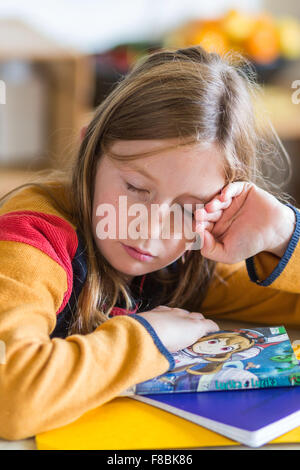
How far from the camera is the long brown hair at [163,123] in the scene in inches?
34.3

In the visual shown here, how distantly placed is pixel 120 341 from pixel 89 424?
0.10 metres

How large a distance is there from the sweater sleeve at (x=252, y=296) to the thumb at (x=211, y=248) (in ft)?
0.17

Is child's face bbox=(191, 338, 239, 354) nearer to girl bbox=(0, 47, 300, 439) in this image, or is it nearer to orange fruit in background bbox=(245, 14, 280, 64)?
girl bbox=(0, 47, 300, 439)

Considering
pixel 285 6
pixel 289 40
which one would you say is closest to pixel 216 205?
pixel 289 40

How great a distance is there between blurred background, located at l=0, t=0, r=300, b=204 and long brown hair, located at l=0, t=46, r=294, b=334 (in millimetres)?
1429

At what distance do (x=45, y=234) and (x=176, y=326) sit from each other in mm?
202

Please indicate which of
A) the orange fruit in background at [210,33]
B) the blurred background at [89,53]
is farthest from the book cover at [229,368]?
the orange fruit in background at [210,33]

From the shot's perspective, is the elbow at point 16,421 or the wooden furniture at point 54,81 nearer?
the elbow at point 16,421

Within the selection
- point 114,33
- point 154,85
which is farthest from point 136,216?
point 114,33

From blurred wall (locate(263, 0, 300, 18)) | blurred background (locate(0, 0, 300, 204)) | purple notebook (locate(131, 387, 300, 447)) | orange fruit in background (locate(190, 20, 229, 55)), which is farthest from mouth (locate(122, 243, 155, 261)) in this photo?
blurred wall (locate(263, 0, 300, 18))

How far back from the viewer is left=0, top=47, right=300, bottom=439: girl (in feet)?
2.44

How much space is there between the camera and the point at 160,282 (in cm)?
107

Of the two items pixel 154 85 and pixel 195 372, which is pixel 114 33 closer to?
pixel 154 85

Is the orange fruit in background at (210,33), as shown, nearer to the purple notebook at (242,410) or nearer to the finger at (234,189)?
the finger at (234,189)
